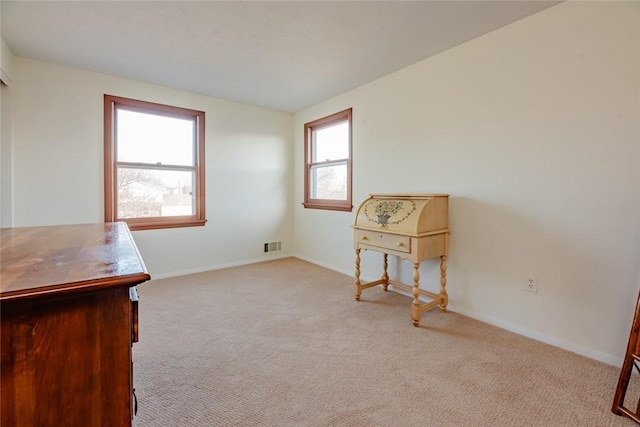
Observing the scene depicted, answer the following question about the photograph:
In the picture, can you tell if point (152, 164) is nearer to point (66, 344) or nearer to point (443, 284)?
point (66, 344)

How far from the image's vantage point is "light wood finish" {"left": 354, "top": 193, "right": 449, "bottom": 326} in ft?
7.66

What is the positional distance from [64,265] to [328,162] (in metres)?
3.48

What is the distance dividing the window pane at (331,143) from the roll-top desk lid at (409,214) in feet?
4.26

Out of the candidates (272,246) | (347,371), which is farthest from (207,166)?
(347,371)

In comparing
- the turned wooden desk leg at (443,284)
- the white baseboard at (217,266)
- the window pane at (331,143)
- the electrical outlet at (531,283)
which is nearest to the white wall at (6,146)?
the white baseboard at (217,266)

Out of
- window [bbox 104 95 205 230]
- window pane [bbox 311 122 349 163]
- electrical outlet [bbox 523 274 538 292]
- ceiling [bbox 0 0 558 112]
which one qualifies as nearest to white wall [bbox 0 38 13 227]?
ceiling [bbox 0 0 558 112]

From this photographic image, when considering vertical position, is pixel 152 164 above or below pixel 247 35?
below

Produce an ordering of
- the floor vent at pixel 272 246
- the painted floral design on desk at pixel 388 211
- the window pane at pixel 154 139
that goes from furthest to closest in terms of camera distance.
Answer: the floor vent at pixel 272 246, the window pane at pixel 154 139, the painted floral design on desk at pixel 388 211

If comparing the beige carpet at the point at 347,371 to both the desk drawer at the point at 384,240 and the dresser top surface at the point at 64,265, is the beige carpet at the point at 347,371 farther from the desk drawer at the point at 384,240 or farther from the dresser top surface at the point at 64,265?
the dresser top surface at the point at 64,265

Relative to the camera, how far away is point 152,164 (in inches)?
139

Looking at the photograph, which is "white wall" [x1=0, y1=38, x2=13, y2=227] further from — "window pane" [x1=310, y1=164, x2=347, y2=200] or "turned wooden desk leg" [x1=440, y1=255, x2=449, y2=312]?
"turned wooden desk leg" [x1=440, y1=255, x2=449, y2=312]

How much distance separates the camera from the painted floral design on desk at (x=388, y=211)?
8.06 ft

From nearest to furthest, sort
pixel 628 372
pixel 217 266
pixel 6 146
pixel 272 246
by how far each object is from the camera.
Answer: pixel 628 372
pixel 6 146
pixel 217 266
pixel 272 246

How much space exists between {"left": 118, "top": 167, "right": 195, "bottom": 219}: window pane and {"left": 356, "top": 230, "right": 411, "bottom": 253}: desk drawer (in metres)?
2.40
